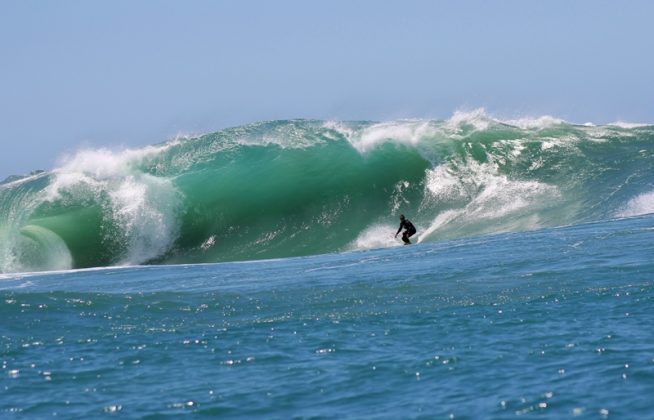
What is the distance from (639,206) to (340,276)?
11.1 meters

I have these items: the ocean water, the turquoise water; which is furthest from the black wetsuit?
the turquoise water

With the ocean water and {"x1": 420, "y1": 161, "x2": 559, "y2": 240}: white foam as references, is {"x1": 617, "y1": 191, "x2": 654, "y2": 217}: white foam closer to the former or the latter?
the ocean water

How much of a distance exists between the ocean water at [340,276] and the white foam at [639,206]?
0.26 feet

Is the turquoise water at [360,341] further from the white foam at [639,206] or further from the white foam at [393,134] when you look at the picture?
the white foam at [393,134]

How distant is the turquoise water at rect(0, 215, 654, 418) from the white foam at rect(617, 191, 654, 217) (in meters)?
5.91

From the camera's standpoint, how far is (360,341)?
464 inches

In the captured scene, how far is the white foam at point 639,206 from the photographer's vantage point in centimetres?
2548

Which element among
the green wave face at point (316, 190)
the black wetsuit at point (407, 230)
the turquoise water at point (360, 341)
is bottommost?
the turquoise water at point (360, 341)

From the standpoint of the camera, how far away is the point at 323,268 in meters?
20.2

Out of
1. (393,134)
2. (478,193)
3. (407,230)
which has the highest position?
(393,134)

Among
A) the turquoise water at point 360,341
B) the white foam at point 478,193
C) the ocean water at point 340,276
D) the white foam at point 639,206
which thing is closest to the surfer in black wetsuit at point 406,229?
the ocean water at point 340,276

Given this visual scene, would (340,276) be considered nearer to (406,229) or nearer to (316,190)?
(406,229)

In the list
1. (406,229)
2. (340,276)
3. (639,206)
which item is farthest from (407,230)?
(340,276)

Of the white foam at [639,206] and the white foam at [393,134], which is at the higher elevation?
the white foam at [393,134]
